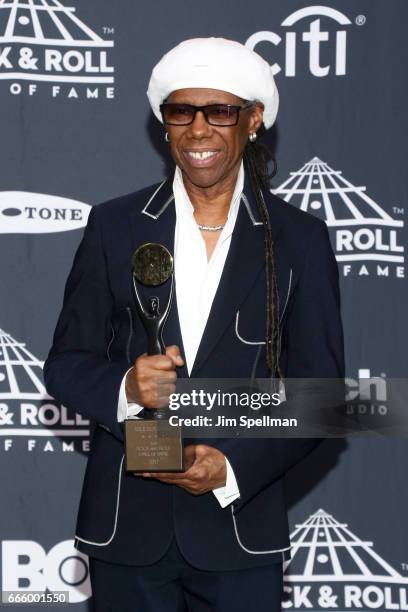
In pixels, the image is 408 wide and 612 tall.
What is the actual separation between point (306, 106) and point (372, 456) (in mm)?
1145

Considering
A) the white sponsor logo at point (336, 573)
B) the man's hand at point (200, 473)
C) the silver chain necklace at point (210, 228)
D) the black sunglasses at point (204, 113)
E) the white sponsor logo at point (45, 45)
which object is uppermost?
the white sponsor logo at point (45, 45)

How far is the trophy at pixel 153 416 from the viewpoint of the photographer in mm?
1977

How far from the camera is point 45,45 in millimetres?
3340

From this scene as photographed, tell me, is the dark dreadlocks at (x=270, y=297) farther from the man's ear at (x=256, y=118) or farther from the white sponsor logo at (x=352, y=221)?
the white sponsor logo at (x=352, y=221)

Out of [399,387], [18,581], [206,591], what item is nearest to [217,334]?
[206,591]

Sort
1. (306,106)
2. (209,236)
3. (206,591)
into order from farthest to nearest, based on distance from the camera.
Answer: (306,106)
(209,236)
(206,591)

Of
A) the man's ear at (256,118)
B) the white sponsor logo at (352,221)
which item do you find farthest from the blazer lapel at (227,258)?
the white sponsor logo at (352,221)

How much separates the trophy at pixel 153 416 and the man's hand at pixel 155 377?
0.03 metres

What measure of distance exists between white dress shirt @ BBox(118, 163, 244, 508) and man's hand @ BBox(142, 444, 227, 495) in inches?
1.0

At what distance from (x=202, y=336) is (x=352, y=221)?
1356mm

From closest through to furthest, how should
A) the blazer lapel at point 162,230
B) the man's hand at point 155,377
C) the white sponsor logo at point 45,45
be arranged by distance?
the man's hand at point 155,377, the blazer lapel at point 162,230, the white sponsor logo at point 45,45

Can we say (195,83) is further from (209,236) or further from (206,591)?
(206,591)

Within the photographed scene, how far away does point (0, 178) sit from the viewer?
133 inches

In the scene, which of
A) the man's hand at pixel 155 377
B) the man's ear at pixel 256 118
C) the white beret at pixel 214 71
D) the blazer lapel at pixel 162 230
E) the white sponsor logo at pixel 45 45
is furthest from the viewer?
the white sponsor logo at pixel 45 45
